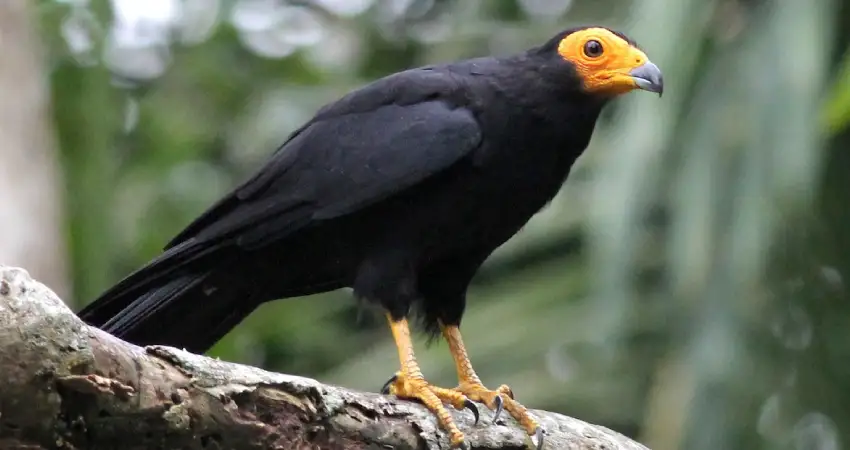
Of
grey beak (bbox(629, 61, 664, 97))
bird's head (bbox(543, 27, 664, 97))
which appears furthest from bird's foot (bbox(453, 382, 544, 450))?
grey beak (bbox(629, 61, 664, 97))

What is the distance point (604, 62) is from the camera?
5.09 m

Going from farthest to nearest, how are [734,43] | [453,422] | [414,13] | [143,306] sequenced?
[414,13] → [734,43] → [143,306] → [453,422]

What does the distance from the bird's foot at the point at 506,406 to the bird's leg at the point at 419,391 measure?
0.11 metres

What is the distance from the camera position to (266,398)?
11.8ft

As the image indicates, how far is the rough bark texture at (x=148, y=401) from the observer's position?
9.80ft

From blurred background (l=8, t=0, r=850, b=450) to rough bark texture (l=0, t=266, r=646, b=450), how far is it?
94.6 inches

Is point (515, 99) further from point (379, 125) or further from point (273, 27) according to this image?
point (273, 27)

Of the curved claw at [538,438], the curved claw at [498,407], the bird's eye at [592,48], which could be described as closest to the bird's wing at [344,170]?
the bird's eye at [592,48]

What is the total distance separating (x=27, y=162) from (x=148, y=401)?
156 inches

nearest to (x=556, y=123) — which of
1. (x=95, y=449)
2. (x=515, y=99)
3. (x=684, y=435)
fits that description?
(x=515, y=99)

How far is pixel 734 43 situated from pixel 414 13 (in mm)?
4162

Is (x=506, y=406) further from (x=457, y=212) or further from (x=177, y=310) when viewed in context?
(x=177, y=310)

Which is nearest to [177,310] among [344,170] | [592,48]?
[344,170]

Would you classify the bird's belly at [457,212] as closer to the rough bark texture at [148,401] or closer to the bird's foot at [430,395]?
the bird's foot at [430,395]
